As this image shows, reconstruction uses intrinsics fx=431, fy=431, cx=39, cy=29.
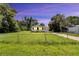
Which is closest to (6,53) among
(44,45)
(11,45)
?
(11,45)

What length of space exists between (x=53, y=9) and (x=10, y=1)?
642 mm

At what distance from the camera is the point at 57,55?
247 inches

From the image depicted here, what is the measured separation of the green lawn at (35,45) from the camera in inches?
248

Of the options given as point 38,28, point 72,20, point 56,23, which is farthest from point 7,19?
point 72,20

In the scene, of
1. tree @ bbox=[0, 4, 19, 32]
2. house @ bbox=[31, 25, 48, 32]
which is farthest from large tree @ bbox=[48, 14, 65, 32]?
tree @ bbox=[0, 4, 19, 32]

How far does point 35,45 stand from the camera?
6336 mm

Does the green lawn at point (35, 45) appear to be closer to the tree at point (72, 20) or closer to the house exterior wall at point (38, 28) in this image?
the house exterior wall at point (38, 28)

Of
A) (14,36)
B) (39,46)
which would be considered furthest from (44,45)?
(14,36)

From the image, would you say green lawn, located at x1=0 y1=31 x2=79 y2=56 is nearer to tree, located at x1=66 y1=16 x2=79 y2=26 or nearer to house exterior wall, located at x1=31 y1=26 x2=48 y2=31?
house exterior wall, located at x1=31 y1=26 x2=48 y2=31

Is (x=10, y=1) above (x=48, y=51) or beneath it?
above

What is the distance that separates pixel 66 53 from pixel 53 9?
26.5 inches

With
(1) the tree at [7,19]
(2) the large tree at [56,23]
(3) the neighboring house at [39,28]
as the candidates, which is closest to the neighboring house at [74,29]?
(2) the large tree at [56,23]

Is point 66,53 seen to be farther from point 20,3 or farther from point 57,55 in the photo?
point 20,3

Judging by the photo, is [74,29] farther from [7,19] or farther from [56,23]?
[7,19]
